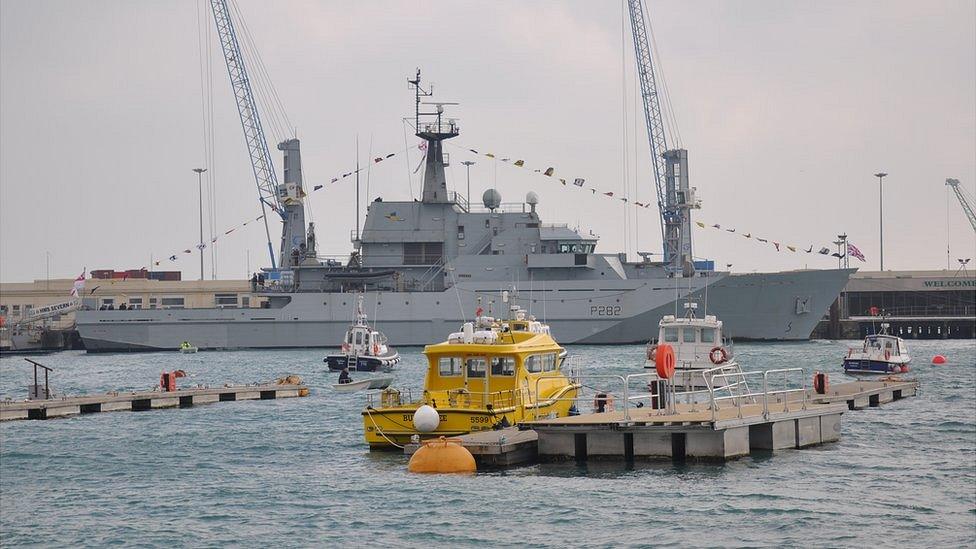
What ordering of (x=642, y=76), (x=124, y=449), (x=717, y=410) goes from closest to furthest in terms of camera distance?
1. (x=717, y=410)
2. (x=124, y=449)
3. (x=642, y=76)

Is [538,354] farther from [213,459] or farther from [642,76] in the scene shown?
[642,76]

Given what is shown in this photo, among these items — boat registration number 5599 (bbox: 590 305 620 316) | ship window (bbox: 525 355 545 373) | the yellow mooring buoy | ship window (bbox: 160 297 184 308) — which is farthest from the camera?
ship window (bbox: 160 297 184 308)

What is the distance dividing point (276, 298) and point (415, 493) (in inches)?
2760

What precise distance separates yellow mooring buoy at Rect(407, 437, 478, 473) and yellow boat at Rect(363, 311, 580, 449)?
2003mm

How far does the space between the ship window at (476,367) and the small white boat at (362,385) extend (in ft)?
75.3

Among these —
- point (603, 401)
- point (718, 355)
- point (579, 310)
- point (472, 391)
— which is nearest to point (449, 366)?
point (472, 391)

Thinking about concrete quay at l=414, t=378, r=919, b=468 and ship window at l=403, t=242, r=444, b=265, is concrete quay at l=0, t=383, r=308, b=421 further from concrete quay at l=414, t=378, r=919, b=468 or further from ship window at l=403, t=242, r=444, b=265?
ship window at l=403, t=242, r=444, b=265

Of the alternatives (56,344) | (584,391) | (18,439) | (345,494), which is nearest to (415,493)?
(345,494)

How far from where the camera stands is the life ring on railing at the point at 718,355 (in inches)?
1791

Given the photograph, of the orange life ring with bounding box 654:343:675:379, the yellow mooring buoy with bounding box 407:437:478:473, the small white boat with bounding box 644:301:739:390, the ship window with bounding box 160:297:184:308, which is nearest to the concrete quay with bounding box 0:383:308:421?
the small white boat with bounding box 644:301:739:390

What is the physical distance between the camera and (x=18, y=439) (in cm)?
3894

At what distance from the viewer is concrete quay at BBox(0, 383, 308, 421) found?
143ft

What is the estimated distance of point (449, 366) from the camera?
32656mm

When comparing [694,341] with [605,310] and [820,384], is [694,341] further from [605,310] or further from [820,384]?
[605,310]
